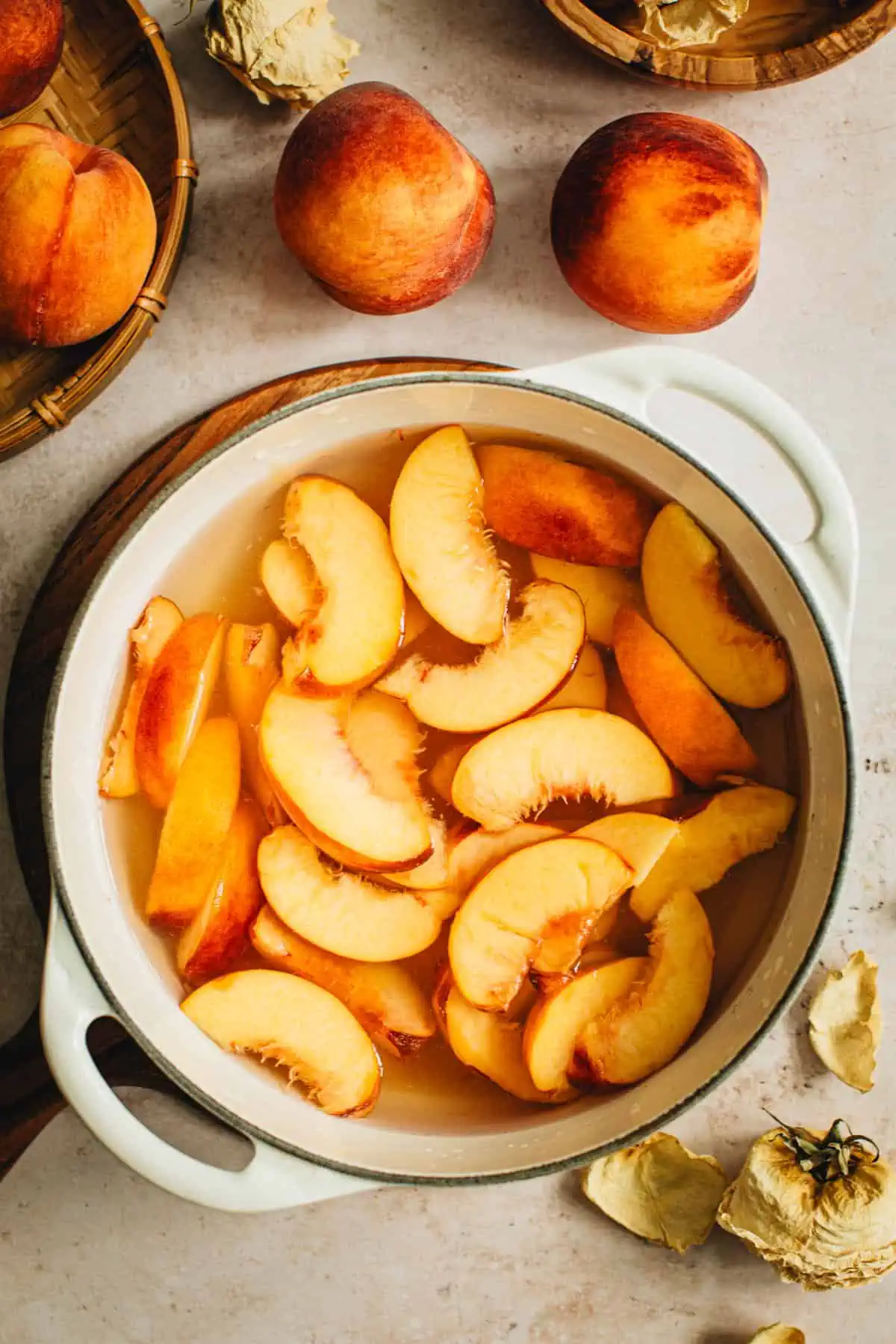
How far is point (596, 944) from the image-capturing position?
804mm

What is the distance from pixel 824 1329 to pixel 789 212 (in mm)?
883

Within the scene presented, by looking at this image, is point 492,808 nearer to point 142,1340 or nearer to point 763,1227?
point 763,1227

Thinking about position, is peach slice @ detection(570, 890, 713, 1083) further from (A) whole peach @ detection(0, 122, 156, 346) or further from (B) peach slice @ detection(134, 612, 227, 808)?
(A) whole peach @ detection(0, 122, 156, 346)

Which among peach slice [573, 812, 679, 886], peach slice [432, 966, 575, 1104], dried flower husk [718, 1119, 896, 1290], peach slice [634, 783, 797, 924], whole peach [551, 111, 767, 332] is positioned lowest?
dried flower husk [718, 1119, 896, 1290]

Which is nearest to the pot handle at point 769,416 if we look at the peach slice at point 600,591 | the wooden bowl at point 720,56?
the peach slice at point 600,591

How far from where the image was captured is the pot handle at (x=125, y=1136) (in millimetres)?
705

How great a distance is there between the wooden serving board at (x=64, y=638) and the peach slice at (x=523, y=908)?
0.25 meters

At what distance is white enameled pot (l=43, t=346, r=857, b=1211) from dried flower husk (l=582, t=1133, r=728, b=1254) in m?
0.13

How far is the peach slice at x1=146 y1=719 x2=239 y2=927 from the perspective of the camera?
0.79 m

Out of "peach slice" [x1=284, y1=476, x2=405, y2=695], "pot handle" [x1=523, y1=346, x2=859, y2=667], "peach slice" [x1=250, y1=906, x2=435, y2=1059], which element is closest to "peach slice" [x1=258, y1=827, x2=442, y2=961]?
"peach slice" [x1=250, y1=906, x2=435, y2=1059]

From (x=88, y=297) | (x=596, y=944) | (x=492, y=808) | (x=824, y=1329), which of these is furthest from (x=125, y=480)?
(x=824, y=1329)

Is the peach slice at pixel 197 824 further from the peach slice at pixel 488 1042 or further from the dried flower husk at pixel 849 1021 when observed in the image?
the dried flower husk at pixel 849 1021

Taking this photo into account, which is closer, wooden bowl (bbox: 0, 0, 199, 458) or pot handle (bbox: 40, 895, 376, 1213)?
pot handle (bbox: 40, 895, 376, 1213)

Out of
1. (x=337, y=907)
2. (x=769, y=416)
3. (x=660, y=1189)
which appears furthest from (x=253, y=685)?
(x=660, y=1189)
